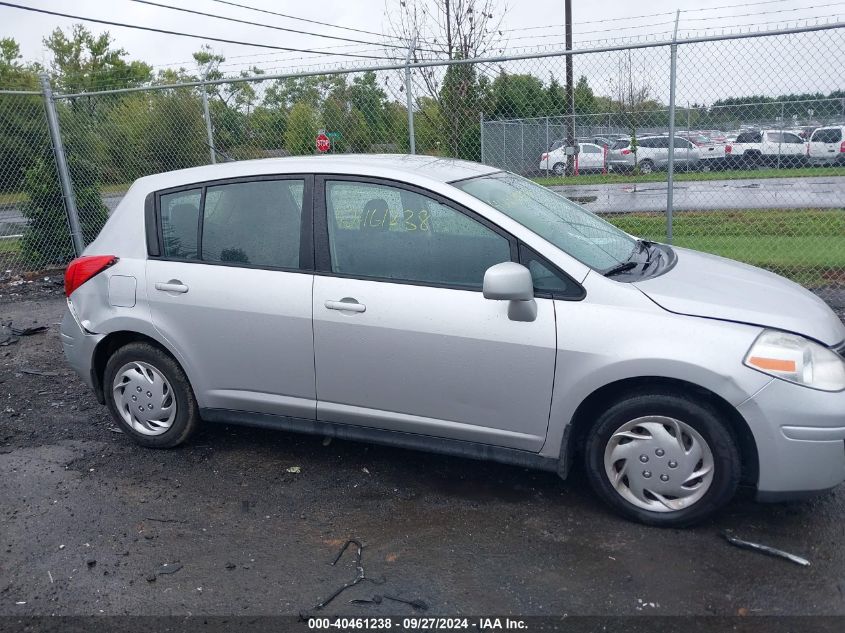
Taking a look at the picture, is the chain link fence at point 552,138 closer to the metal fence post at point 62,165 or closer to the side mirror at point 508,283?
the metal fence post at point 62,165

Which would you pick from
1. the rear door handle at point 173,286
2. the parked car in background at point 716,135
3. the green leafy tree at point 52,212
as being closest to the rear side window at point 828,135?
the parked car in background at point 716,135

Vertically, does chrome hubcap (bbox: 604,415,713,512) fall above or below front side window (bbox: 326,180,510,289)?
below

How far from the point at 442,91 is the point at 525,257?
621 cm

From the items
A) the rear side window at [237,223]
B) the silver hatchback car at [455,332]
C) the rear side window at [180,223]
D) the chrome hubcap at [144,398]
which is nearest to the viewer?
the silver hatchback car at [455,332]

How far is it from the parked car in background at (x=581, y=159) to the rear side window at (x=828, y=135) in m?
2.36

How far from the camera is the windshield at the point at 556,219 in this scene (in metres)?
3.87

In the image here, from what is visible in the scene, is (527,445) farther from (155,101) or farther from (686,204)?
(155,101)

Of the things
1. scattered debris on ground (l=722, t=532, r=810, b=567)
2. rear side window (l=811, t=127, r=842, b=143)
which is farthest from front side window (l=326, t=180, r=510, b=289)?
rear side window (l=811, t=127, r=842, b=143)

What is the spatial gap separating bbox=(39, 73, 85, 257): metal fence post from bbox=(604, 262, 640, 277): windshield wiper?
27.3 ft

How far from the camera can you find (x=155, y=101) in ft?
34.1

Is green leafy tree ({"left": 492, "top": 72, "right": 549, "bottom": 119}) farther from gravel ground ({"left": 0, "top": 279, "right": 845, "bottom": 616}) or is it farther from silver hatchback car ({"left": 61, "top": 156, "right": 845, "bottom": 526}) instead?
gravel ground ({"left": 0, "top": 279, "right": 845, "bottom": 616})

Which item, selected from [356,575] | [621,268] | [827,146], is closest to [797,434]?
[621,268]

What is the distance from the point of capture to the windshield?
12.7 feet

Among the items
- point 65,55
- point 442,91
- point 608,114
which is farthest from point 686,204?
point 65,55
